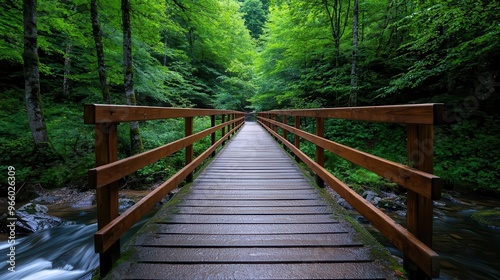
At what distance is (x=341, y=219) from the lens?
2.83 m

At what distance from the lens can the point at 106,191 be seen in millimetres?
1893

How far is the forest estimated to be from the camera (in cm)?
811

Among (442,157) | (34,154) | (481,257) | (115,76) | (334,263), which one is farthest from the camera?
(115,76)

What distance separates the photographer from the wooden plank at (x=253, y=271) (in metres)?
1.88

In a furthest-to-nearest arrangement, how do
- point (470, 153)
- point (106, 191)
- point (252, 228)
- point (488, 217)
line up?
point (470, 153) < point (488, 217) < point (252, 228) < point (106, 191)

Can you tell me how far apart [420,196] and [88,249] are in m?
4.76

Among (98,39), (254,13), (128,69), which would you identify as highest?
(254,13)

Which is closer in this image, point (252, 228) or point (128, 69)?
point (252, 228)

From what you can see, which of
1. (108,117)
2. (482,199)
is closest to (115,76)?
(108,117)

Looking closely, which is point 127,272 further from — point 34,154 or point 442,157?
point 442,157

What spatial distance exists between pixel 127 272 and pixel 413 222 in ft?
6.09

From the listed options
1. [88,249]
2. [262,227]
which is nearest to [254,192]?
[262,227]

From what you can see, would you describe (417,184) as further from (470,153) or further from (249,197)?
(470,153)

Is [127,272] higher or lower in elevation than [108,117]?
lower
